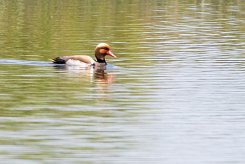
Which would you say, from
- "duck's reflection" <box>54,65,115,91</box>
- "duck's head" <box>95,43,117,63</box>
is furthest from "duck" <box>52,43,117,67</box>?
"duck's reflection" <box>54,65,115,91</box>

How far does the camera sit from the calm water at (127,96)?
18891 mm

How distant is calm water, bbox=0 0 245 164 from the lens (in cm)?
1889

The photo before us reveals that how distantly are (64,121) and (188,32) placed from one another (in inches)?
1059

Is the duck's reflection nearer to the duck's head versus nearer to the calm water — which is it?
the calm water

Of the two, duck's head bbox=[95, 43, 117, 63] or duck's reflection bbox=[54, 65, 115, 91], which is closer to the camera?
duck's reflection bbox=[54, 65, 115, 91]

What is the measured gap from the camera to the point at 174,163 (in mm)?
17688

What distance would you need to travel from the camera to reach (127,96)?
25.9 metres

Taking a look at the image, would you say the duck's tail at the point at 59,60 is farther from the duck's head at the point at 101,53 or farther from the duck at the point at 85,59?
the duck's head at the point at 101,53

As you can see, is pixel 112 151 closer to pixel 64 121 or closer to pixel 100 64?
pixel 64 121

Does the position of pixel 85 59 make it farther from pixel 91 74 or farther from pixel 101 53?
pixel 91 74

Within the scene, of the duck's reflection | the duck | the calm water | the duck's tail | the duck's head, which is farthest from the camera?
the duck's head

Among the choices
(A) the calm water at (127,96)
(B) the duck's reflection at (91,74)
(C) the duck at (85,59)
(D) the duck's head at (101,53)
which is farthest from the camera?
(D) the duck's head at (101,53)

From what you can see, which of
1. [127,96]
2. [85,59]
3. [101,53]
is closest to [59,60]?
[85,59]

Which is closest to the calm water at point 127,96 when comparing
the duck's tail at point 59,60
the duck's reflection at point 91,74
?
the duck's reflection at point 91,74
